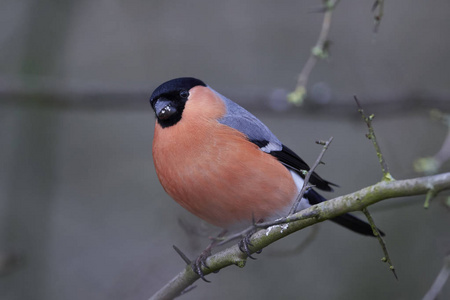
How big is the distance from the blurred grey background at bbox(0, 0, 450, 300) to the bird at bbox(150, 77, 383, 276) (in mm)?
377

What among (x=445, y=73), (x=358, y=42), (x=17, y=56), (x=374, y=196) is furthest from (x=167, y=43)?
(x=374, y=196)

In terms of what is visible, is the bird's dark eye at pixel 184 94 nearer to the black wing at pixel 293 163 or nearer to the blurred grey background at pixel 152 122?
the black wing at pixel 293 163

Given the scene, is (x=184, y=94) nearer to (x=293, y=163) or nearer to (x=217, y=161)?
(x=217, y=161)

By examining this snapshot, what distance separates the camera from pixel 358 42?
570 cm

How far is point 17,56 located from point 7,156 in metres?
0.91

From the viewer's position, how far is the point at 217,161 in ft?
9.70

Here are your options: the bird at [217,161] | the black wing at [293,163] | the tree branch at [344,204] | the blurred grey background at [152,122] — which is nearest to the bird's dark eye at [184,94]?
the bird at [217,161]

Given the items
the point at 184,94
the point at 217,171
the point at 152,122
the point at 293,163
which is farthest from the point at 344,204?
the point at 152,122

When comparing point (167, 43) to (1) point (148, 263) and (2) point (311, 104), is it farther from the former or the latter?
(1) point (148, 263)

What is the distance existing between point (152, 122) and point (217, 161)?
3103mm

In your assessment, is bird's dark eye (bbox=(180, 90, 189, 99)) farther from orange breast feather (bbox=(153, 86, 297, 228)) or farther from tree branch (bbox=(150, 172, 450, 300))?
tree branch (bbox=(150, 172, 450, 300))

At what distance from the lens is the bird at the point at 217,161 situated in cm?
296

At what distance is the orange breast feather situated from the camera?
9.69ft

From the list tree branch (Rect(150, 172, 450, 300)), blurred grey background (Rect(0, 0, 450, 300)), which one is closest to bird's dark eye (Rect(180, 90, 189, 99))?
blurred grey background (Rect(0, 0, 450, 300))
